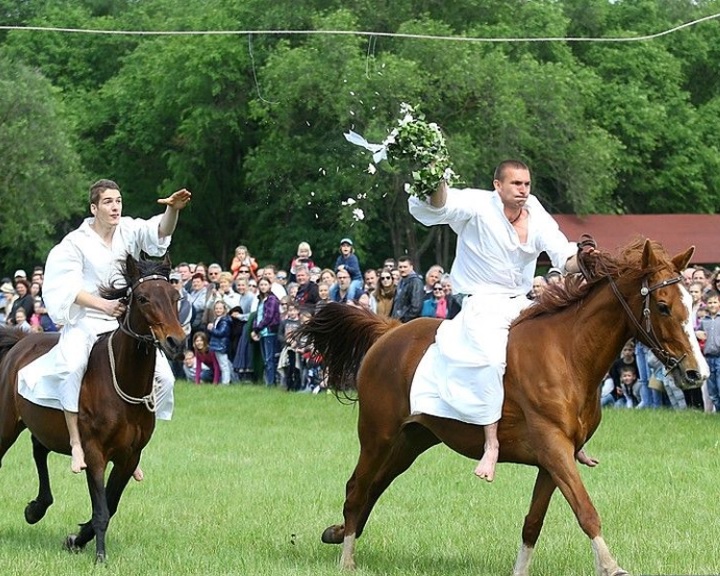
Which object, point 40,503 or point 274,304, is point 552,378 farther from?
point 274,304

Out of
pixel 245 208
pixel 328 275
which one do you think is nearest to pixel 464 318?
pixel 328 275

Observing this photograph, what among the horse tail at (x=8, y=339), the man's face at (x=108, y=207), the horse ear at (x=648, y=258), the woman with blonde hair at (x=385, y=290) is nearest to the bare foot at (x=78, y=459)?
the man's face at (x=108, y=207)

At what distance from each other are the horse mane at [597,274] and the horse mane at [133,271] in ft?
8.47

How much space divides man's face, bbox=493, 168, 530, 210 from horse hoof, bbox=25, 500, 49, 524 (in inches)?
178

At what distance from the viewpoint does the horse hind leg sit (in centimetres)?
952

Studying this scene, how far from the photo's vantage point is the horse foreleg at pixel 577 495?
758 centimetres

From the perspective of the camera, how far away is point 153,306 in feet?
30.3

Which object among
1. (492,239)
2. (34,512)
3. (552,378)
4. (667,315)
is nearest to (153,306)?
(492,239)

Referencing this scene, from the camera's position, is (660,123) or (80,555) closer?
(80,555)

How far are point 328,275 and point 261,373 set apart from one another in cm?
356

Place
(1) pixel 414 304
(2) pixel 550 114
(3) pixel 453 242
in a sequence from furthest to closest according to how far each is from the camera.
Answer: (3) pixel 453 242, (2) pixel 550 114, (1) pixel 414 304

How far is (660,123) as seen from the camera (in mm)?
45938

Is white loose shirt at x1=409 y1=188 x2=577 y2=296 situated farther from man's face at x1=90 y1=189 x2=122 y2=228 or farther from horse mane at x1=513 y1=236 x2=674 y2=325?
man's face at x1=90 y1=189 x2=122 y2=228

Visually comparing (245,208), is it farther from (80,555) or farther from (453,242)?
(80,555)
